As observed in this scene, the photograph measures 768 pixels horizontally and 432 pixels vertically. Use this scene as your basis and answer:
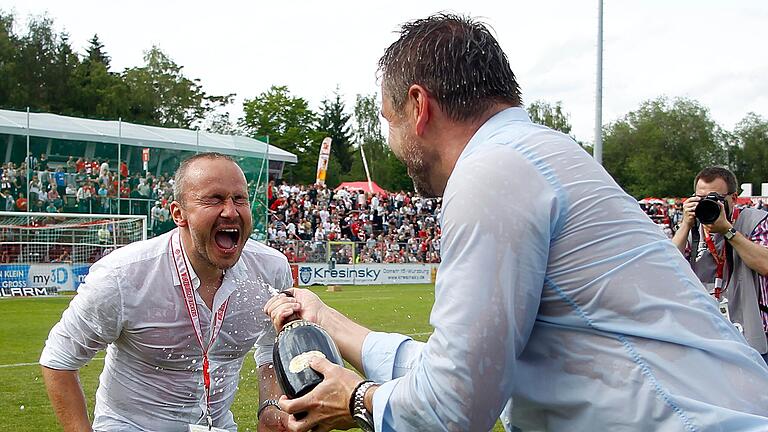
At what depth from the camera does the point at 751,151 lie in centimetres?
9825

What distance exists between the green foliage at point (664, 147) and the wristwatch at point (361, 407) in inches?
3768

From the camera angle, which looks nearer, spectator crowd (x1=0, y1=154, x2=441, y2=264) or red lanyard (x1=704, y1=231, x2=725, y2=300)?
red lanyard (x1=704, y1=231, x2=725, y2=300)

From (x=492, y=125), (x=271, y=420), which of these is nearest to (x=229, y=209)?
(x=271, y=420)

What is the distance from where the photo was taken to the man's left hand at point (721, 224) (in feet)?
23.4

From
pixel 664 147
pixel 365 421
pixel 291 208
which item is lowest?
pixel 365 421

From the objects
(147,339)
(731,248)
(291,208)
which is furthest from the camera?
(291,208)

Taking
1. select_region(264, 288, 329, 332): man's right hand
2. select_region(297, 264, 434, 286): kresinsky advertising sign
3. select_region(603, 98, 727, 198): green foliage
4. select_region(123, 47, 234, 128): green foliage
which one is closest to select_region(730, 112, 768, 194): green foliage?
select_region(603, 98, 727, 198): green foliage

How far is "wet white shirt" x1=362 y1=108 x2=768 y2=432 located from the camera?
2.06 meters

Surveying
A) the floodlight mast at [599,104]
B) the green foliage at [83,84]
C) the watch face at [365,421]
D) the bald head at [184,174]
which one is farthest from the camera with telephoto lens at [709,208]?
the green foliage at [83,84]

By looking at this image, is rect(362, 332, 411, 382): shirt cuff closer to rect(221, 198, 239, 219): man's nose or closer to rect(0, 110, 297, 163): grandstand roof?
rect(221, 198, 239, 219): man's nose

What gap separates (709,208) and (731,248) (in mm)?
429

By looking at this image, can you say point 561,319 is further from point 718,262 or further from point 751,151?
point 751,151

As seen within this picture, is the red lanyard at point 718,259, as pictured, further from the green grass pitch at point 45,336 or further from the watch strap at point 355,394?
the watch strap at point 355,394

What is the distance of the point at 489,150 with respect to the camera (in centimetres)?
220
